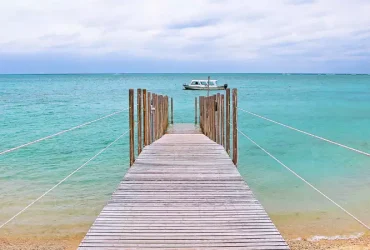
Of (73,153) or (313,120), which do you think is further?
(313,120)

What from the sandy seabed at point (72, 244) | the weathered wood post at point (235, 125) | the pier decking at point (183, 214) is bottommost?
the sandy seabed at point (72, 244)

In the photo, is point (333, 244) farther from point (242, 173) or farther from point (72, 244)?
point (242, 173)

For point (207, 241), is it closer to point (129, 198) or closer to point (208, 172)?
point (129, 198)

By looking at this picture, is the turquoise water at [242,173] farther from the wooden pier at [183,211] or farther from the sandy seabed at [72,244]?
the wooden pier at [183,211]

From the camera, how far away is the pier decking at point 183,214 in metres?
3.82

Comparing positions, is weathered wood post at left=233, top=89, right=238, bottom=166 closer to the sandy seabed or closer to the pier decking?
the pier decking

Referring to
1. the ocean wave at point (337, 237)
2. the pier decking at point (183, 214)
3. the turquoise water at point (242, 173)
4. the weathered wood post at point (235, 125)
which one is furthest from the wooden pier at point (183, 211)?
the turquoise water at point (242, 173)

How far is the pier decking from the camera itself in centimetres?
382

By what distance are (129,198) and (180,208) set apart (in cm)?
74

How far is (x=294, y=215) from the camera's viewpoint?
890cm

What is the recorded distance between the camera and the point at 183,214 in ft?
14.9

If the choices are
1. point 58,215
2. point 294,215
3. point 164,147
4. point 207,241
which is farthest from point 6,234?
point 294,215

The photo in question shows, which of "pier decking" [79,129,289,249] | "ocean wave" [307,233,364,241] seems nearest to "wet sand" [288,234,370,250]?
"ocean wave" [307,233,364,241]

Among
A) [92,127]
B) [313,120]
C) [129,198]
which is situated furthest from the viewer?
[313,120]
